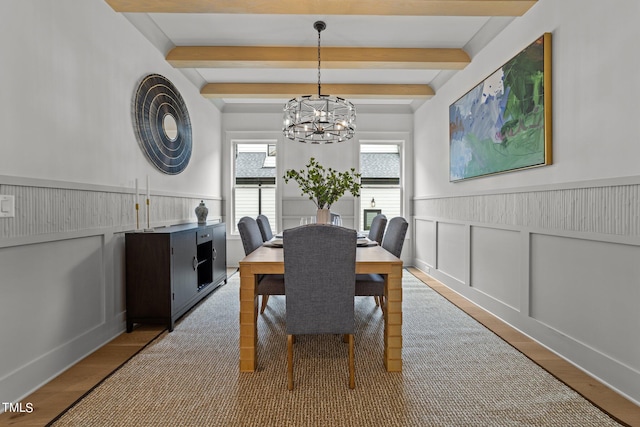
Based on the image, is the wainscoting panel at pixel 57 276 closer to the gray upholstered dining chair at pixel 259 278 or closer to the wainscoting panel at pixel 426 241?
the gray upholstered dining chair at pixel 259 278

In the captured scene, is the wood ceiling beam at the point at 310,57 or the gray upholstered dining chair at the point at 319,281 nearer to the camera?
the gray upholstered dining chair at the point at 319,281

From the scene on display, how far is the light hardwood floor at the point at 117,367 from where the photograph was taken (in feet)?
5.55

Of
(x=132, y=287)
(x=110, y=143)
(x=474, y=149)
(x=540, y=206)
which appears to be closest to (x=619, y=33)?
(x=540, y=206)

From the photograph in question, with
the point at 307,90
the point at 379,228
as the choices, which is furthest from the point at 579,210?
the point at 307,90

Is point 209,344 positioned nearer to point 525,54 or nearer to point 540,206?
point 540,206

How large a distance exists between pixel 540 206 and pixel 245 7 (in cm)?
267

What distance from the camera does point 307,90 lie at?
468 centimetres

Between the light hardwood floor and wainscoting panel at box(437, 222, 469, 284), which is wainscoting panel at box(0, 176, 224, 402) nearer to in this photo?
the light hardwood floor

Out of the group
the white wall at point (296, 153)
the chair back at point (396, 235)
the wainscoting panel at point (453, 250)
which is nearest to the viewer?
the chair back at point (396, 235)

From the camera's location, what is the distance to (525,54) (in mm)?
2688

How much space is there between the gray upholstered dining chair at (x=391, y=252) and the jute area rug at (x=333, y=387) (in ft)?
1.34

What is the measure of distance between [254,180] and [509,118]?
4041 mm

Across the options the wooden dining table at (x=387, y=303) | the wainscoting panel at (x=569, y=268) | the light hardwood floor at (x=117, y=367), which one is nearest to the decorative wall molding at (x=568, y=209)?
the wainscoting panel at (x=569, y=268)

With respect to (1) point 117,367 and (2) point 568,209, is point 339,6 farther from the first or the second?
(1) point 117,367
